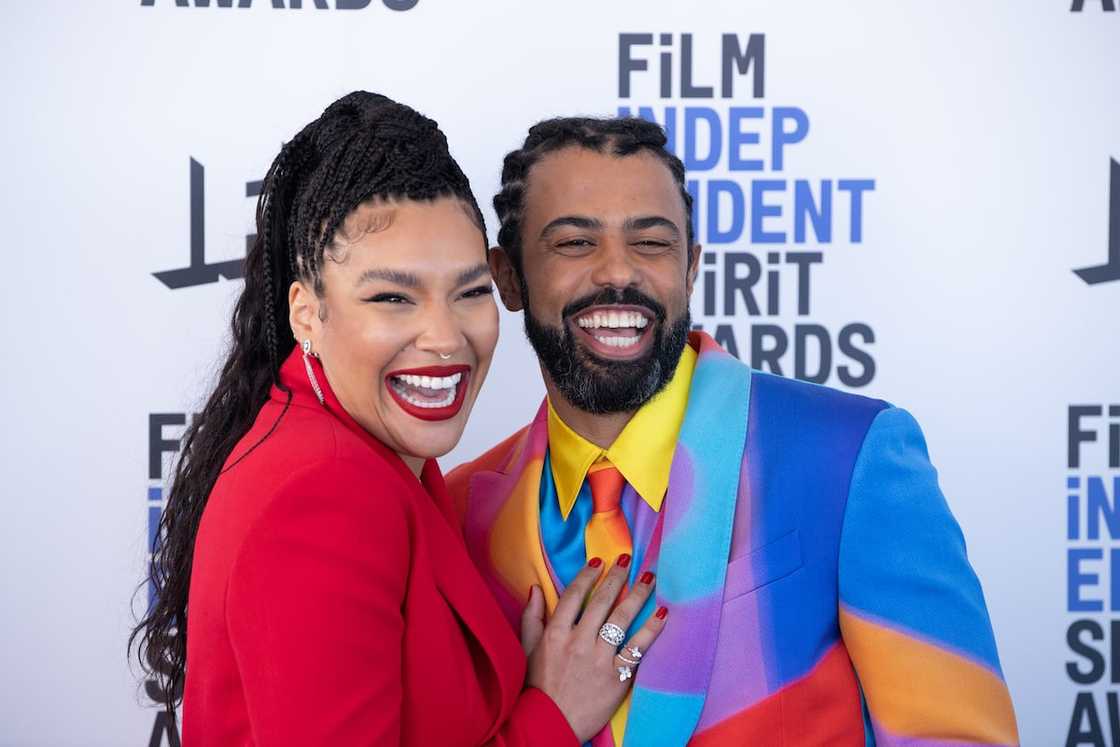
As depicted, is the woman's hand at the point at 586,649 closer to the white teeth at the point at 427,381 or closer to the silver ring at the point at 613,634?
the silver ring at the point at 613,634

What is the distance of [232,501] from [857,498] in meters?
0.89

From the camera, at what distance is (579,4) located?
100 inches

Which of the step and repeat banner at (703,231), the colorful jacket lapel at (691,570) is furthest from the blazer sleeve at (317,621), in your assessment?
the step and repeat banner at (703,231)

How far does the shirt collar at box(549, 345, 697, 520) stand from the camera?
180 centimetres

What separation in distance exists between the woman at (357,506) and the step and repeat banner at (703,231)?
937 mm

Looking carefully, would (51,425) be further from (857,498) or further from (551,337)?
(857,498)

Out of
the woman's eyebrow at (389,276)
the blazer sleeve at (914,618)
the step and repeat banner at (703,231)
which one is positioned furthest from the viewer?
the step and repeat banner at (703,231)

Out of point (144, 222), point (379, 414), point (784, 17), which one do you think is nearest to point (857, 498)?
point (379, 414)

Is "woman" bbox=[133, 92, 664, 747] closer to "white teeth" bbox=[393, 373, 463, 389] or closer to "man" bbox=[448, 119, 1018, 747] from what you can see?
"white teeth" bbox=[393, 373, 463, 389]

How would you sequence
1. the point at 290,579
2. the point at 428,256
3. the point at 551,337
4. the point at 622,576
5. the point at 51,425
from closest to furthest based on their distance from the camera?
the point at 290,579
the point at 428,256
the point at 622,576
the point at 551,337
the point at 51,425

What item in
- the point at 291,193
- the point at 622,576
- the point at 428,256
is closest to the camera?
the point at 428,256

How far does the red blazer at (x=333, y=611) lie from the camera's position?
1.30m

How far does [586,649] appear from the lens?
1670 millimetres

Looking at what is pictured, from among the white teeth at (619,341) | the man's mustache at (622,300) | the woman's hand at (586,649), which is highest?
the man's mustache at (622,300)
